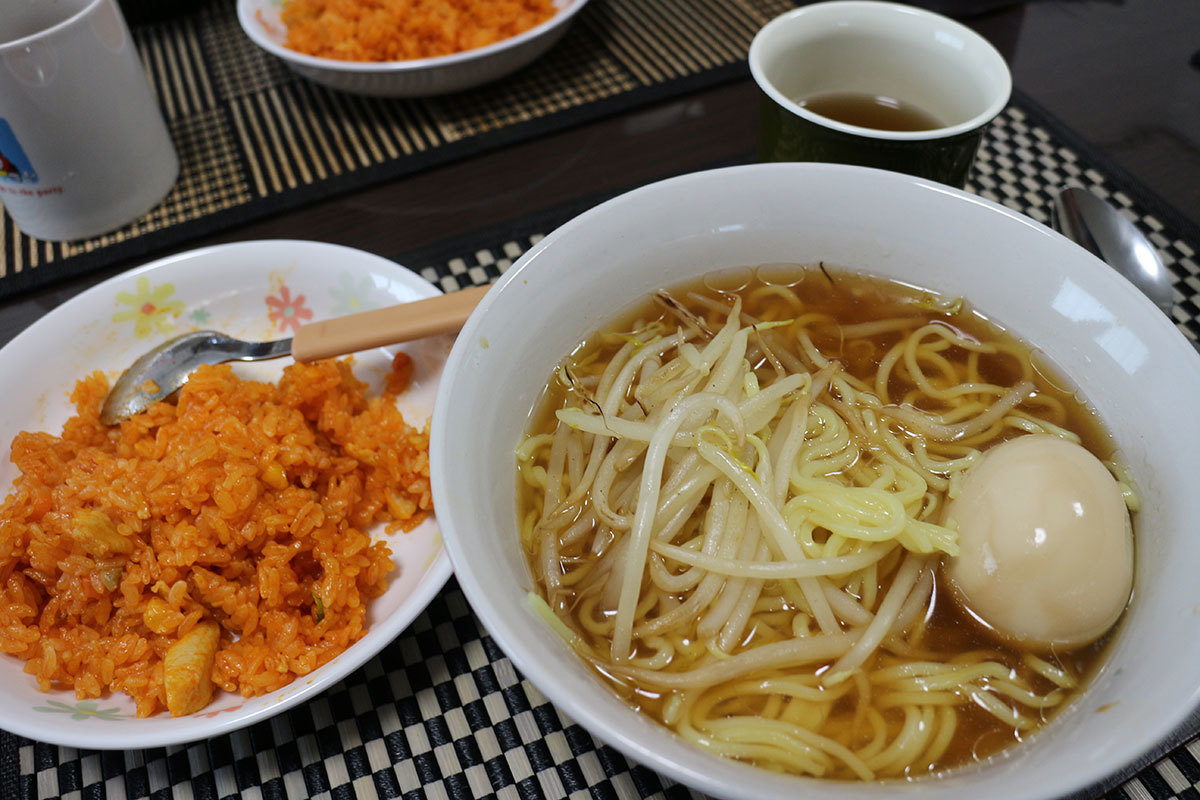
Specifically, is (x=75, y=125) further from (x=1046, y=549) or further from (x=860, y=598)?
(x=1046, y=549)

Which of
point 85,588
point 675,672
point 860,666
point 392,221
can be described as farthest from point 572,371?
point 392,221

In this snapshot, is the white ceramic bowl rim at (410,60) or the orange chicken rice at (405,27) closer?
the white ceramic bowl rim at (410,60)

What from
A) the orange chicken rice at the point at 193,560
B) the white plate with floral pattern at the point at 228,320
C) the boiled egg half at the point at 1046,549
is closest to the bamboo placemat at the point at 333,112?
the white plate with floral pattern at the point at 228,320

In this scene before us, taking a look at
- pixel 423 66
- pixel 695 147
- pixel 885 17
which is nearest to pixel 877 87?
pixel 885 17

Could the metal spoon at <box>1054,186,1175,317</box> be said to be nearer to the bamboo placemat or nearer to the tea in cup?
the tea in cup

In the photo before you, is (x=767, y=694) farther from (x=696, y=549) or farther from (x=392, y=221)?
(x=392, y=221)

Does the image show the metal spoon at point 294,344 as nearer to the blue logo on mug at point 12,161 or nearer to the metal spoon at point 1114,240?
the blue logo on mug at point 12,161
